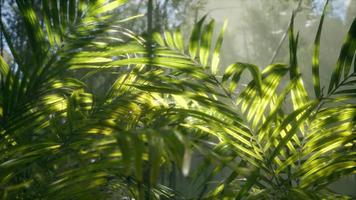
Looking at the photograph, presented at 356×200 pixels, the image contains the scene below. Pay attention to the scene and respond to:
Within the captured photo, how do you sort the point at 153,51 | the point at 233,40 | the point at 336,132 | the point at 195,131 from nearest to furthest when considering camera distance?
the point at 336,132
the point at 153,51
the point at 195,131
the point at 233,40

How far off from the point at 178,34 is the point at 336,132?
1.58 feet

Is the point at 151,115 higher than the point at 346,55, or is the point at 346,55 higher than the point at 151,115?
the point at 346,55

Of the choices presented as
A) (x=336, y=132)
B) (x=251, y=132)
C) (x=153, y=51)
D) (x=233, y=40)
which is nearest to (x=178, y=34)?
(x=153, y=51)

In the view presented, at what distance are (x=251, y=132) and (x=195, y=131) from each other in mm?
395

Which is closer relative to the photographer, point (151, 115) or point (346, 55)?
point (346, 55)

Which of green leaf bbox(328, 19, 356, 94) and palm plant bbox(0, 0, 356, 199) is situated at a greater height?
green leaf bbox(328, 19, 356, 94)

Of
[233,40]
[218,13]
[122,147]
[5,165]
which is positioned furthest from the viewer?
[218,13]

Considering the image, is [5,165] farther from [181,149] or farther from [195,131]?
[195,131]

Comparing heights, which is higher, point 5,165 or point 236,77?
point 236,77

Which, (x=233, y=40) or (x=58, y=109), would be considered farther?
(x=233, y=40)

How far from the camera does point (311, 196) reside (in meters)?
0.87

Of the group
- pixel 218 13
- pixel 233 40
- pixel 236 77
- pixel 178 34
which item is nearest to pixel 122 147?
pixel 236 77

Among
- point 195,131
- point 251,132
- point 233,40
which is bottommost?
point 233,40

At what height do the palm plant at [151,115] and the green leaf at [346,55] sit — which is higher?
the green leaf at [346,55]
